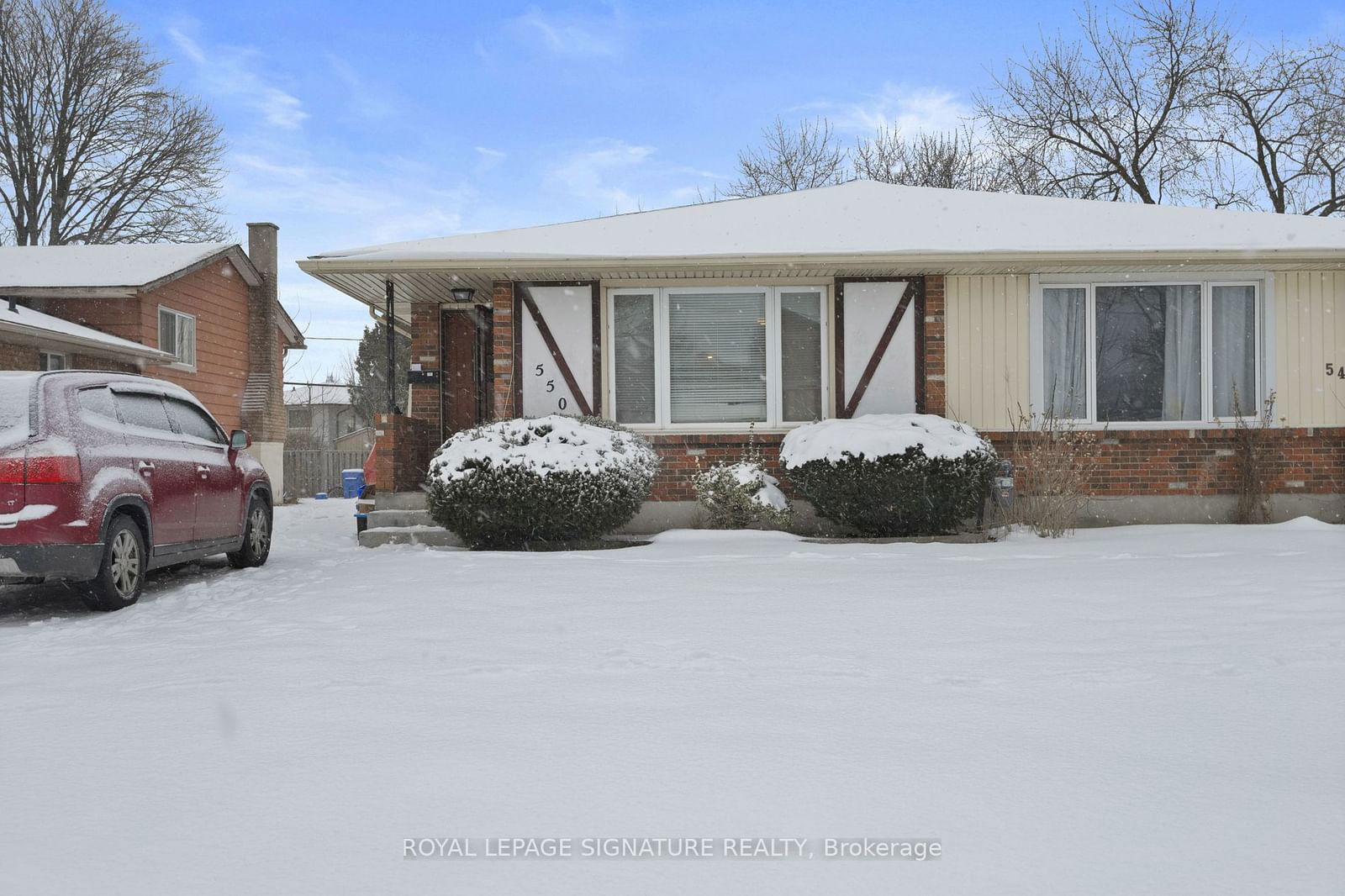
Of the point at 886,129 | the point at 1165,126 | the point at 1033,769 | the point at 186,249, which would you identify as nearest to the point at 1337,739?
the point at 1033,769

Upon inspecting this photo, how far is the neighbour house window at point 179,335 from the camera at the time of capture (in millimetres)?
18812

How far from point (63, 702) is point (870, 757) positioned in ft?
10.4

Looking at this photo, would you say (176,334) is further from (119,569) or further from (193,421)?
(119,569)

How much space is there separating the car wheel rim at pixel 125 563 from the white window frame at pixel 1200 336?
8.73 meters

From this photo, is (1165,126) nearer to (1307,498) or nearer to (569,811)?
(1307,498)

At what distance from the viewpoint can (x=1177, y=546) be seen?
8383mm

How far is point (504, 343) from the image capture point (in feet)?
35.2

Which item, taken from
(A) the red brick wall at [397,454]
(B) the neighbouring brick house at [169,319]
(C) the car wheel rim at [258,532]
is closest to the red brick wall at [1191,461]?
(A) the red brick wall at [397,454]

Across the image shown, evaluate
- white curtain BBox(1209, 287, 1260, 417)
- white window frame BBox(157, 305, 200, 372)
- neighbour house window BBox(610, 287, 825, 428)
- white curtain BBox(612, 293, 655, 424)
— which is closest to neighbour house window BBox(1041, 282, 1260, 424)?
white curtain BBox(1209, 287, 1260, 417)

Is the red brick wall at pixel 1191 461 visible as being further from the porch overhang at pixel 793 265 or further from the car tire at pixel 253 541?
the car tire at pixel 253 541

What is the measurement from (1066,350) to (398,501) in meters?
7.47

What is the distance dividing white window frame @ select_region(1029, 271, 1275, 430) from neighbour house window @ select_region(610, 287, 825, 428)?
93.1 inches

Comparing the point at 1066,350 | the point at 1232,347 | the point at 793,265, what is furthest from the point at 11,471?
the point at 1232,347

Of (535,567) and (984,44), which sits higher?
(984,44)
